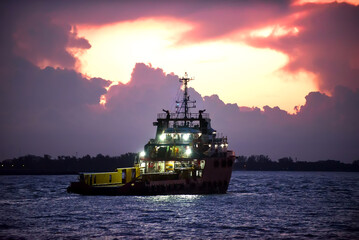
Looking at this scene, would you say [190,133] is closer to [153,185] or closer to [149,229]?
[153,185]

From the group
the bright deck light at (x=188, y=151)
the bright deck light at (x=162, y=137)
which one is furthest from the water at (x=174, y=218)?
the bright deck light at (x=162, y=137)

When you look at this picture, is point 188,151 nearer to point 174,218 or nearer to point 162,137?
point 162,137

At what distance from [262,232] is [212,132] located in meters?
37.3

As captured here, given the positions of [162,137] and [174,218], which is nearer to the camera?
[174,218]

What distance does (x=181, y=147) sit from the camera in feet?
231

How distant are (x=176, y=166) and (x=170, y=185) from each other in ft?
24.6

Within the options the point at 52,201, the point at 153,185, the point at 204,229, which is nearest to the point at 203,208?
the point at 153,185

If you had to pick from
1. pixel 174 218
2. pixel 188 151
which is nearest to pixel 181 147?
pixel 188 151

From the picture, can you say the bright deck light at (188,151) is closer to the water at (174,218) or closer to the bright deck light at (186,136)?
the bright deck light at (186,136)

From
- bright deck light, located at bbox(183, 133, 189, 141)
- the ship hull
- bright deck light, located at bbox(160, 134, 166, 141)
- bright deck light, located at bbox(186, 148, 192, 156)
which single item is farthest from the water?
bright deck light, located at bbox(160, 134, 166, 141)

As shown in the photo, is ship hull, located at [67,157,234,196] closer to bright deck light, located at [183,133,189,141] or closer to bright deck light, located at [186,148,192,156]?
bright deck light, located at [186,148,192,156]

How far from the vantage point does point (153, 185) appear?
61.2m

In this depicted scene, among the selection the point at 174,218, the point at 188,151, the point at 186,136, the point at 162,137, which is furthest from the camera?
the point at 162,137

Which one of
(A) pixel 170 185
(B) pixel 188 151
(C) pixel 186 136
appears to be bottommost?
(A) pixel 170 185
